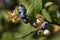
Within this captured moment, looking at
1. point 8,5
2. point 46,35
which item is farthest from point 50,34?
point 8,5

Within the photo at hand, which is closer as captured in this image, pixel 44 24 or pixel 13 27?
pixel 44 24

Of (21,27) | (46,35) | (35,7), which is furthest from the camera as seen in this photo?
(21,27)

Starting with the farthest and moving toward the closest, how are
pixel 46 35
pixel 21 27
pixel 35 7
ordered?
pixel 21 27, pixel 46 35, pixel 35 7

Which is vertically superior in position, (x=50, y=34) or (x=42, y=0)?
(x=42, y=0)

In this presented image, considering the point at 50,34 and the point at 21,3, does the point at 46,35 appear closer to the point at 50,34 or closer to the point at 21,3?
the point at 50,34

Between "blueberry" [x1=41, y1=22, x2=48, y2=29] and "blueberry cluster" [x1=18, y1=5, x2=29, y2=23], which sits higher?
"blueberry cluster" [x1=18, y1=5, x2=29, y2=23]

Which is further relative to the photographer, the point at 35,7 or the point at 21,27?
the point at 21,27

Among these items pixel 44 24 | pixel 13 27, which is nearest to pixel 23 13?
pixel 44 24

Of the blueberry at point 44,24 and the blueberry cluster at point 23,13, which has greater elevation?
the blueberry cluster at point 23,13

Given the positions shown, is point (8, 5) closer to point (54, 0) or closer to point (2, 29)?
point (2, 29)

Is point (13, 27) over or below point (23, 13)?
below

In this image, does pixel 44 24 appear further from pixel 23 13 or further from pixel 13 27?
pixel 13 27
